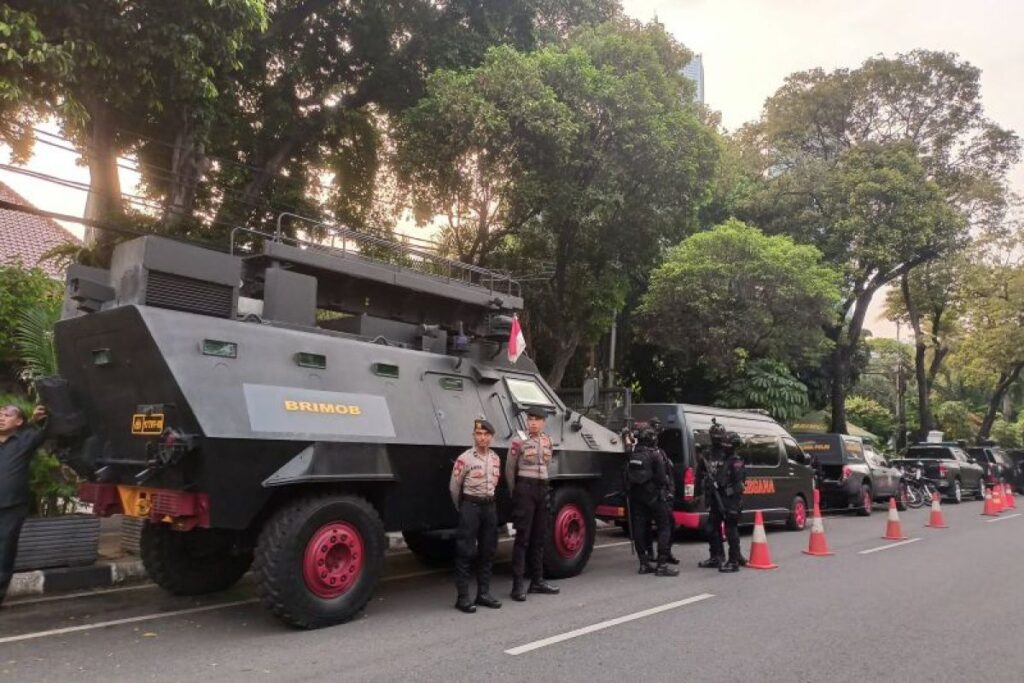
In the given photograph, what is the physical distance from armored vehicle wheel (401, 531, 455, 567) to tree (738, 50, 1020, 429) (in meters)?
20.0

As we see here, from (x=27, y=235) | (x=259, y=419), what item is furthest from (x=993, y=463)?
(x=27, y=235)

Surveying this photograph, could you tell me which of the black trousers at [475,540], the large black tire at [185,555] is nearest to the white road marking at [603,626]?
the black trousers at [475,540]

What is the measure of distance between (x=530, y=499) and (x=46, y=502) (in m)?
5.36

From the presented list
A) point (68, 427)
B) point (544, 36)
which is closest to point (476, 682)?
point (68, 427)

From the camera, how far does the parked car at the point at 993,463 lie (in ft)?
83.4

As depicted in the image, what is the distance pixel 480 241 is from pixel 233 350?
11120 mm

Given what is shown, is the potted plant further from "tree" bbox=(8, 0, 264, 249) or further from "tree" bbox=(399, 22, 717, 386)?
"tree" bbox=(399, 22, 717, 386)

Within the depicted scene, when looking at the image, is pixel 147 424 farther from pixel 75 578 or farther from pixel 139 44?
→ pixel 139 44

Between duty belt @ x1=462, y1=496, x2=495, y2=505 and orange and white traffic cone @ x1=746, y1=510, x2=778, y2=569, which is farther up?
duty belt @ x1=462, y1=496, x2=495, y2=505

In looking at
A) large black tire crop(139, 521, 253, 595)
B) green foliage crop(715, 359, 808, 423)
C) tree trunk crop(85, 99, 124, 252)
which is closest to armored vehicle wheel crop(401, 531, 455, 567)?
large black tire crop(139, 521, 253, 595)

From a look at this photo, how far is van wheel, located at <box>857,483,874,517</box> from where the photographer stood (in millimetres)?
16797

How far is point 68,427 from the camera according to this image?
20.5ft

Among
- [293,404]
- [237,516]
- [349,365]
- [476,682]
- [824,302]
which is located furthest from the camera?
[824,302]

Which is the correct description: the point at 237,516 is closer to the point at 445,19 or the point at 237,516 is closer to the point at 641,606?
the point at 641,606
